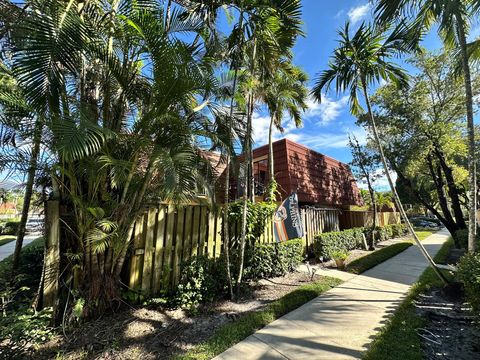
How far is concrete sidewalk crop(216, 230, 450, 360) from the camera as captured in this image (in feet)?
9.10

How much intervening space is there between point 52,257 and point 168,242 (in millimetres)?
1633

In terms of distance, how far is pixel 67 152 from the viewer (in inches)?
89.4

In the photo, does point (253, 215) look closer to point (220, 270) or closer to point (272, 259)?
point (272, 259)

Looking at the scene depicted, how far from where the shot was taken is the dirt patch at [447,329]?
273cm

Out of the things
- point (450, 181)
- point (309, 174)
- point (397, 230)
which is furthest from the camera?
point (397, 230)

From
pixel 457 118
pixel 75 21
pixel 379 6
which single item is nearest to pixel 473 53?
pixel 379 6

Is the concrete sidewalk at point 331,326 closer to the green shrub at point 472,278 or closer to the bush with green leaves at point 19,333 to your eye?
the green shrub at point 472,278

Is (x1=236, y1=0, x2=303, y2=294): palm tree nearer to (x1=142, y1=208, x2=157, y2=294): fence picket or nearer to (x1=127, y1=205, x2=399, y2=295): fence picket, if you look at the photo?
(x1=127, y1=205, x2=399, y2=295): fence picket

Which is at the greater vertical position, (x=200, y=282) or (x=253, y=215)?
(x=253, y=215)

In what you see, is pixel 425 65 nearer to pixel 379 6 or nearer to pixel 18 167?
pixel 379 6

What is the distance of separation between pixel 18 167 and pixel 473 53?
25.9 ft

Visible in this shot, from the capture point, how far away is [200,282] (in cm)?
422

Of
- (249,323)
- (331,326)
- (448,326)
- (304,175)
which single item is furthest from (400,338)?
(304,175)

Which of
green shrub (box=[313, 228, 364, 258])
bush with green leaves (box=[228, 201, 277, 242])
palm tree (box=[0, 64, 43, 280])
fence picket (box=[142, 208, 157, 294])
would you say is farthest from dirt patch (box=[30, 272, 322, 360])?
green shrub (box=[313, 228, 364, 258])
